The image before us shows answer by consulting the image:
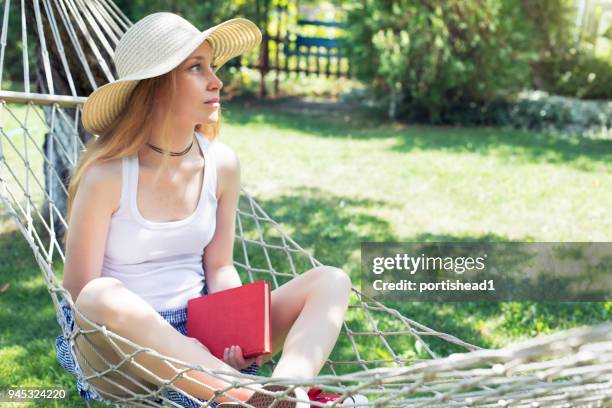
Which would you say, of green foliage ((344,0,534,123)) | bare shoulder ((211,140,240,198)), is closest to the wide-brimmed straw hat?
bare shoulder ((211,140,240,198))

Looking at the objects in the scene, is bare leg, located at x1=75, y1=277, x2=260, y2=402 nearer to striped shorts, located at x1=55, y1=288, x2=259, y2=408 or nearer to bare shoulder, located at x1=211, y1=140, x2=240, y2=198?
striped shorts, located at x1=55, y1=288, x2=259, y2=408

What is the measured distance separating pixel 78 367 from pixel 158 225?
38cm

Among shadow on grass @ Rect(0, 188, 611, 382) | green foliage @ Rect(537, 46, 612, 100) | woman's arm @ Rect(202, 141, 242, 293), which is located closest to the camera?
woman's arm @ Rect(202, 141, 242, 293)

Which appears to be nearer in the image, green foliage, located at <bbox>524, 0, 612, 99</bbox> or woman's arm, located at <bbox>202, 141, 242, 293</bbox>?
woman's arm, located at <bbox>202, 141, 242, 293</bbox>

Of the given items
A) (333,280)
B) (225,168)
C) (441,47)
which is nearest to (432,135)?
(441,47)

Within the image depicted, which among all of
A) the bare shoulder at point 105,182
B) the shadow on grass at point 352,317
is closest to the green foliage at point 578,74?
the shadow on grass at point 352,317

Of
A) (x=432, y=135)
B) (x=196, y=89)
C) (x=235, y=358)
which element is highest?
(x=196, y=89)

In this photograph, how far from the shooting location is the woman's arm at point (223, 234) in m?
2.26

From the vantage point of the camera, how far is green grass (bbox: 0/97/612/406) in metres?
3.00

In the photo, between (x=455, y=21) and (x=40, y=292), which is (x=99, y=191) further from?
(x=455, y=21)

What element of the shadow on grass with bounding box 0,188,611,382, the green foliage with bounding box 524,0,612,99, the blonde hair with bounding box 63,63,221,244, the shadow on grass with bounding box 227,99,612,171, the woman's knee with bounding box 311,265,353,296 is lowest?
the shadow on grass with bounding box 227,99,612,171

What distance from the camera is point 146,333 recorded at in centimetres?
185

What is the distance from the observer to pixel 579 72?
25.5 feet

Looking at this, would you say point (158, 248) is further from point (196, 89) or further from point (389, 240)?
point (389, 240)
